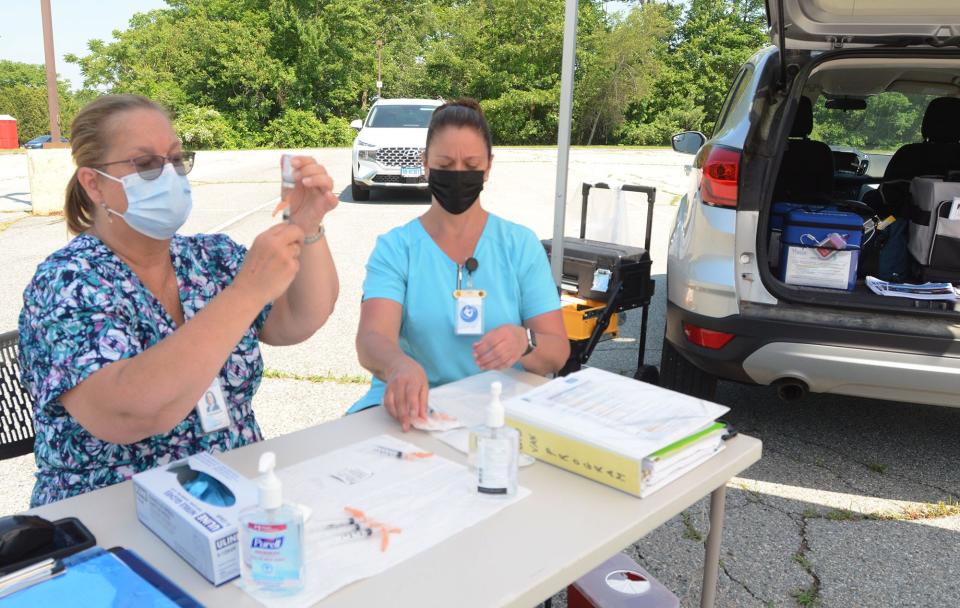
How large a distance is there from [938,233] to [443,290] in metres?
2.55

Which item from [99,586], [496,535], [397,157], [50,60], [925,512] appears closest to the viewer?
[99,586]

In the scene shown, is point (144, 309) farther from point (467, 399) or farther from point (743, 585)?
point (743, 585)

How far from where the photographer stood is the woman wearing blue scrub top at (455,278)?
7.39 ft

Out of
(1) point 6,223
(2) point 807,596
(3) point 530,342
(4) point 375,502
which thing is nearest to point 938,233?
(2) point 807,596

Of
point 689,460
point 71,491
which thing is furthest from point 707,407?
point 71,491

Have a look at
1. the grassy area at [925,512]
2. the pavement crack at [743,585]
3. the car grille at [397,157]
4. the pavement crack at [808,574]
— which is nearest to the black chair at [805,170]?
the grassy area at [925,512]

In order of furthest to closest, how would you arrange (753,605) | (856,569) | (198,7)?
(198,7)
(856,569)
(753,605)

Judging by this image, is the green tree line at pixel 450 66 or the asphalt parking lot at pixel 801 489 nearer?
the asphalt parking lot at pixel 801 489

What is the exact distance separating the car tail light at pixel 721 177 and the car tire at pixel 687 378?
74cm

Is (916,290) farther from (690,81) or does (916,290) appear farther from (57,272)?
(690,81)

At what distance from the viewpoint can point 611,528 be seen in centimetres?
134

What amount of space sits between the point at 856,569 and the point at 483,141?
191cm

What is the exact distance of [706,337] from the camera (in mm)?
3096

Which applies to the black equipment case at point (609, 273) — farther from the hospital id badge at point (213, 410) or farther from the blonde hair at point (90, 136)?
the blonde hair at point (90, 136)
